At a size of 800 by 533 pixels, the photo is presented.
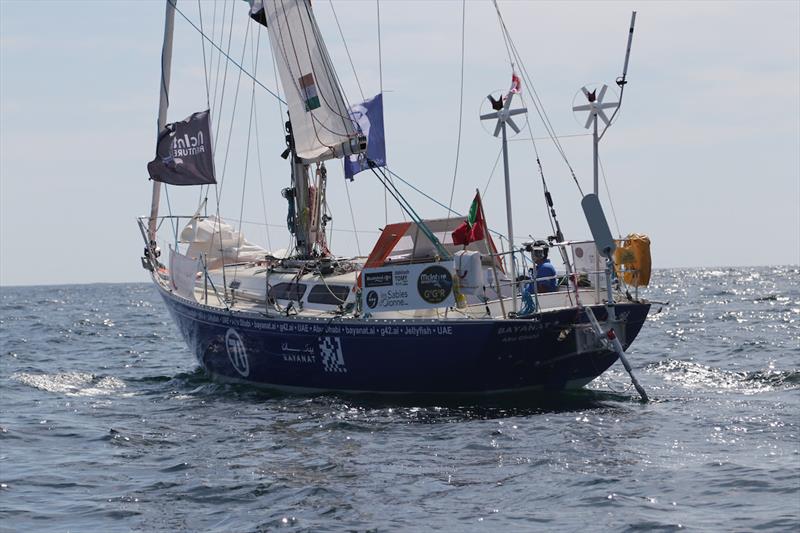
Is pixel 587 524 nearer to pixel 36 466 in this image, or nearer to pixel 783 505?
pixel 783 505

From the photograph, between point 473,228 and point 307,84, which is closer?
point 473,228

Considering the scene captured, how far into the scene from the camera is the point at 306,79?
73.7 ft

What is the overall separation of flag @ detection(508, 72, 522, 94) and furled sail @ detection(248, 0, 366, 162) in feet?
14.4

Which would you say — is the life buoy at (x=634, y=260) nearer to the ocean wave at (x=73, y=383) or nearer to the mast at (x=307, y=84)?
the mast at (x=307, y=84)

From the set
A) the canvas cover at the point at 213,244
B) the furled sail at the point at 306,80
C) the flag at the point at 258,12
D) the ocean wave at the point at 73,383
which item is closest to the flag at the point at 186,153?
the furled sail at the point at 306,80

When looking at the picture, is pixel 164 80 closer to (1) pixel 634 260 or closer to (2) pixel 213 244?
(2) pixel 213 244

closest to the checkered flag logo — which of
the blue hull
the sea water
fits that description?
the blue hull

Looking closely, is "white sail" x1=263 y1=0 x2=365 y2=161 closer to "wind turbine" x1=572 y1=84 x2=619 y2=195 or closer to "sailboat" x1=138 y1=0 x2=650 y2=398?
"sailboat" x1=138 y1=0 x2=650 y2=398

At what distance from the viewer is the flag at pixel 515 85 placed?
1869cm

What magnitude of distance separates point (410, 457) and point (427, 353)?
404 centimetres

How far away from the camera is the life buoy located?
1869 cm

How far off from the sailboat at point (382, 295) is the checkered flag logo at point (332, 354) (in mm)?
39

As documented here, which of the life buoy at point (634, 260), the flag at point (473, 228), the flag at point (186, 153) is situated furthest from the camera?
the flag at point (186, 153)

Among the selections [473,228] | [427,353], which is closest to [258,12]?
[473,228]
